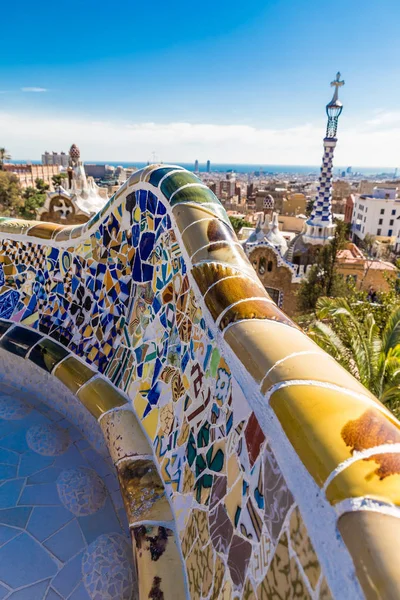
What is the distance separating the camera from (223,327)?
139 cm

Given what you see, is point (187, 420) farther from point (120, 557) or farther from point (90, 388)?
point (90, 388)

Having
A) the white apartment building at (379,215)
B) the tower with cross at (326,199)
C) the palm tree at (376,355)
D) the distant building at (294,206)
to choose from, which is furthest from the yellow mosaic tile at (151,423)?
the distant building at (294,206)

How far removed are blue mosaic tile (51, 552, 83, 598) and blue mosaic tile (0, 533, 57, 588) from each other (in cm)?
4

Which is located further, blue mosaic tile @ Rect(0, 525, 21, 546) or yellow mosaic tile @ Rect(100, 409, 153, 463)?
yellow mosaic tile @ Rect(100, 409, 153, 463)

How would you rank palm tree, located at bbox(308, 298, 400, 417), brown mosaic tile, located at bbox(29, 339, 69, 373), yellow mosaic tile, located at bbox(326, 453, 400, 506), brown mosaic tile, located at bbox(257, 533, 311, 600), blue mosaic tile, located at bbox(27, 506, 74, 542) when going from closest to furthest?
yellow mosaic tile, located at bbox(326, 453, 400, 506)
brown mosaic tile, located at bbox(257, 533, 311, 600)
blue mosaic tile, located at bbox(27, 506, 74, 542)
brown mosaic tile, located at bbox(29, 339, 69, 373)
palm tree, located at bbox(308, 298, 400, 417)

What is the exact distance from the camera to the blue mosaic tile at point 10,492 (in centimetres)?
202

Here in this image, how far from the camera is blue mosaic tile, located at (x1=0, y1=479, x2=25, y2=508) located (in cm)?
202

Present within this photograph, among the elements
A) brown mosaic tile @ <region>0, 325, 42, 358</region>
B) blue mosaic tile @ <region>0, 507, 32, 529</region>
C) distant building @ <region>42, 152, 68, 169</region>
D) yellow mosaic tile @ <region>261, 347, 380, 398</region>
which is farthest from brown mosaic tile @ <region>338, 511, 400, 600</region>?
distant building @ <region>42, 152, 68, 169</region>

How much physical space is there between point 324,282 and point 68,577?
35.2 ft

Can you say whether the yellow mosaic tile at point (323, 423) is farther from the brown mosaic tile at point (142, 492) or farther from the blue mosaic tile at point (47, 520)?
the blue mosaic tile at point (47, 520)

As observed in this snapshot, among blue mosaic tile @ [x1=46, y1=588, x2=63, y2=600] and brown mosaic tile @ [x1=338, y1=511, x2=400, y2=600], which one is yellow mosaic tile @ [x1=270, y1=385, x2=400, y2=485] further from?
blue mosaic tile @ [x1=46, y1=588, x2=63, y2=600]

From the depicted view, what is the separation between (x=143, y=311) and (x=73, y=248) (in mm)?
856

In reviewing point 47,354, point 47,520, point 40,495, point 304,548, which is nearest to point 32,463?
point 40,495

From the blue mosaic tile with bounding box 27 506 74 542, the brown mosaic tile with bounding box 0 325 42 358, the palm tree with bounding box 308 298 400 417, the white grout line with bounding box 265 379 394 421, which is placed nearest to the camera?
the white grout line with bounding box 265 379 394 421
